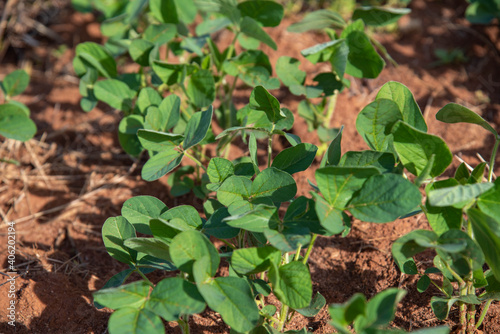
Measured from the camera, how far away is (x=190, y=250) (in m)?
1.06

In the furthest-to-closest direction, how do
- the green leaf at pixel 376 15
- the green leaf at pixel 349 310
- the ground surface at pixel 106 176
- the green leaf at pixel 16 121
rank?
the green leaf at pixel 16 121
the green leaf at pixel 376 15
the ground surface at pixel 106 176
the green leaf at pixel 349 310

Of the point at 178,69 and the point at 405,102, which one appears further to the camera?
the point at 178,69

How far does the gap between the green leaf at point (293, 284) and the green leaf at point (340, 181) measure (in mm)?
183

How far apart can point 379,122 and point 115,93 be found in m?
1.10

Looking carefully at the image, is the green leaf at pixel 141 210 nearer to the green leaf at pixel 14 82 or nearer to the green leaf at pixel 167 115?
the green leaf at pixel 167 115

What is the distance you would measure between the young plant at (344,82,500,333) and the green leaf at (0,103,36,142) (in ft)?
4.62

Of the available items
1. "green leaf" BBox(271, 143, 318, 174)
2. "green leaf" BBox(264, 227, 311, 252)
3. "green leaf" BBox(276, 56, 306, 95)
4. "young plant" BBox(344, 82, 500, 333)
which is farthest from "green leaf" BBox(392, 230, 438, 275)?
"green leaf" BBox(276, 56, 306, 95)

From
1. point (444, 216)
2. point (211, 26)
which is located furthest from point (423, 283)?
point (211, 26)

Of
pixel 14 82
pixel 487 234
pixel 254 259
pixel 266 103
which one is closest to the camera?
pixel 487 234

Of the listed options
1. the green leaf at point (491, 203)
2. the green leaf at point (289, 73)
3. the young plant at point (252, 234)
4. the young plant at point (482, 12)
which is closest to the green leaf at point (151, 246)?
the young plant at point (252, 234)

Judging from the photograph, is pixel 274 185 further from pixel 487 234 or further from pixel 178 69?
pixel 178 69

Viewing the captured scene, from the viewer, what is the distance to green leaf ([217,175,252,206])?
1.18 meters

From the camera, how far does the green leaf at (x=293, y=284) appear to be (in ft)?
3.45

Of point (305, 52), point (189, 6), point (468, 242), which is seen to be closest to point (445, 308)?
point (468, 242)
